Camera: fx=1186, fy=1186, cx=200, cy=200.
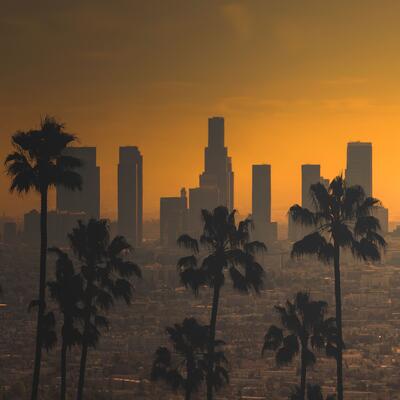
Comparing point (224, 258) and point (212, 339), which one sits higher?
point (224, 258)

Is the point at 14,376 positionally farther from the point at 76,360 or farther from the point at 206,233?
the point at 206,233

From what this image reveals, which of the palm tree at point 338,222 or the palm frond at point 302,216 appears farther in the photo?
the palm frond at point 302,216

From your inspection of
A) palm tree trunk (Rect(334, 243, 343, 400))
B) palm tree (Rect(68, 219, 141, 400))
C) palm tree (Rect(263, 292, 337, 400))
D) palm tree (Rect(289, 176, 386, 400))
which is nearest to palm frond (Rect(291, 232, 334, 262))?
palm tree (Rect(289, 176, 386, 400))

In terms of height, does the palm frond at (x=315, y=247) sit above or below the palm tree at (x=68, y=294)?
above

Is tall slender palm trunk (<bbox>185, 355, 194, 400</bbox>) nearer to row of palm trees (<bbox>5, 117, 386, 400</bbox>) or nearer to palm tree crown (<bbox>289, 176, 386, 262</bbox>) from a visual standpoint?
row of palm trees (<bbox>5, 117, 386, 400</bbox>)

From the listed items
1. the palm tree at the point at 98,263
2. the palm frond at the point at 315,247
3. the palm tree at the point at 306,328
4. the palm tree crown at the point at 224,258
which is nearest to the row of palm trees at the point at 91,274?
the palm tree at the point at 98,263

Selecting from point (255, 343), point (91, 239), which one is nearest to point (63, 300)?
point (91, 239)

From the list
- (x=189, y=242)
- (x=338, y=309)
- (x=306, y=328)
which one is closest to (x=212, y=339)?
(x=189, y=242)

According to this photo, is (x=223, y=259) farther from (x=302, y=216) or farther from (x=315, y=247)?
(x=315, y=247)

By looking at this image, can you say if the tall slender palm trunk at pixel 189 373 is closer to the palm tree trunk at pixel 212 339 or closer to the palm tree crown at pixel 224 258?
the palm tree trunk at pixel 212 339

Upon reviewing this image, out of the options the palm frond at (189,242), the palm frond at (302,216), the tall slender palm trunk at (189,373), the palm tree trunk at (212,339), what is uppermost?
the palm frond at (302,216)
